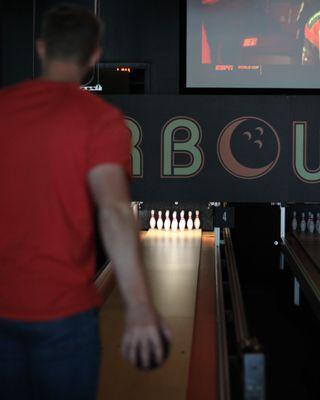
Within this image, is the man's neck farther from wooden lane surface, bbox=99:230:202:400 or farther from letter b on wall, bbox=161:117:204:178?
letter b on wall, bbox=161:117:204:178

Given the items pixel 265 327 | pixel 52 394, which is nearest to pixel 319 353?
pixel 265 327

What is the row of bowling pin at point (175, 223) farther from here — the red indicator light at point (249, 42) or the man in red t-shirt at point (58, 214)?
the man in red t-shirt at point (58, 214)

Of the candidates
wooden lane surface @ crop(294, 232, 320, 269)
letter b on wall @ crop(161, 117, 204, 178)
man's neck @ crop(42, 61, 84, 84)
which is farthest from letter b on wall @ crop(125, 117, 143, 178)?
man's neck @ crop(42, 61, 84, 84)

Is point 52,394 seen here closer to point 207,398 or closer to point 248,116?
point 207,398

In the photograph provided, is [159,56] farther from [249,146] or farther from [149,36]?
[249,146]

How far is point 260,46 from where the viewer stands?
7066mm

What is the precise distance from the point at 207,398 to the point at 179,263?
3121 mm

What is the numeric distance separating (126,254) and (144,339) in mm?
157

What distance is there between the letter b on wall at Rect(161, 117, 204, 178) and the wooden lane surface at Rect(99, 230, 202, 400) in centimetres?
77

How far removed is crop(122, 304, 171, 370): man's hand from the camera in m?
1.21

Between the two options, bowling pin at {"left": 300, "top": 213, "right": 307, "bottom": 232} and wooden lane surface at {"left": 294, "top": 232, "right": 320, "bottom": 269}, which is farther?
bowling pin at {"left": 300, "top": 213, "right": 307, "bottom": 232}

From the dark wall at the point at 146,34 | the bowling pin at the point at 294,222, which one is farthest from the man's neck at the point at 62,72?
the bowling pin at the point at 294,222

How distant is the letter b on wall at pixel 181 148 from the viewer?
427cm

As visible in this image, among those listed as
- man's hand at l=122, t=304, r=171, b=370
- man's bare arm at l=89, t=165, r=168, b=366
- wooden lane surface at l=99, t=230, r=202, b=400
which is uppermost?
man's bare arm at l=89, t=165, r=168, b=366
